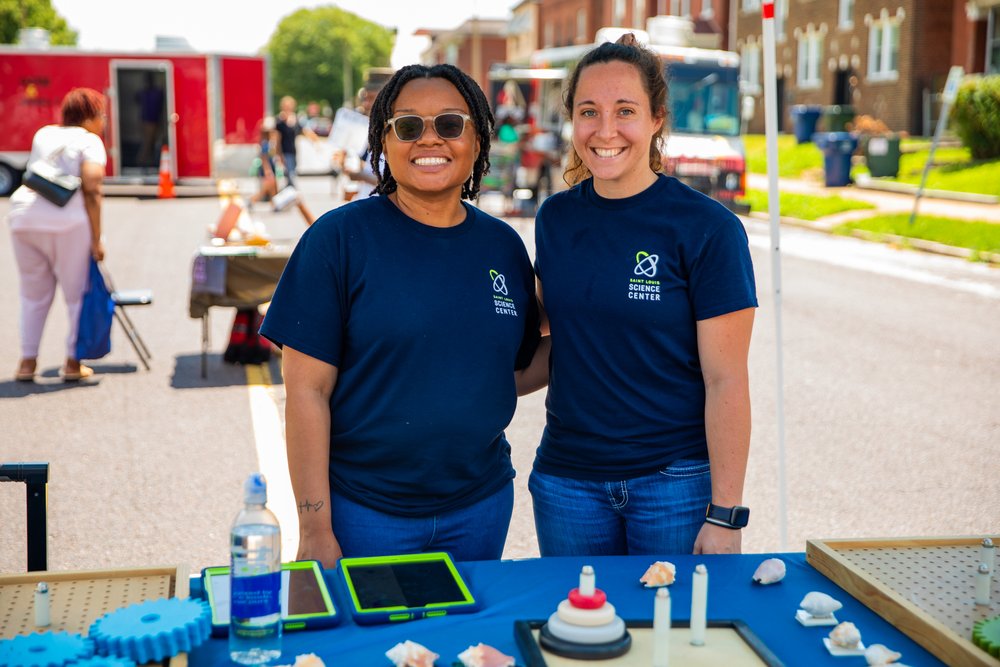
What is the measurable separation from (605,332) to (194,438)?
4736 mm

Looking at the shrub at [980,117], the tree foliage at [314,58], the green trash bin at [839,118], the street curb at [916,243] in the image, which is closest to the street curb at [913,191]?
the shrub at [980,117]

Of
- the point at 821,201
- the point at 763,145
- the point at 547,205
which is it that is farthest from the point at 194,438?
the point at 763,145

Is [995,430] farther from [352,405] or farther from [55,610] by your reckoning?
[55,610]

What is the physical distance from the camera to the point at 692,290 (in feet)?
9.31

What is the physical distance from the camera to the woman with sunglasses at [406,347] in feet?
8.82

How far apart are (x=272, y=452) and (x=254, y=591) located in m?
4.69

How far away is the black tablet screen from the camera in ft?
7.68

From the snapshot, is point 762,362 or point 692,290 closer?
point 692,290

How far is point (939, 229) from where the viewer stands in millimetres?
17828

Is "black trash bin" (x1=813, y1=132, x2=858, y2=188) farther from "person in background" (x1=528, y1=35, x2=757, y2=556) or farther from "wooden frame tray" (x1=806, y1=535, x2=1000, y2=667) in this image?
"wooden frame tray" (x1=806, y1=535, x2=1000, y2=667)

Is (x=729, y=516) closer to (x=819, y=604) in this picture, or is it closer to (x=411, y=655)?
(x=819, y=604)

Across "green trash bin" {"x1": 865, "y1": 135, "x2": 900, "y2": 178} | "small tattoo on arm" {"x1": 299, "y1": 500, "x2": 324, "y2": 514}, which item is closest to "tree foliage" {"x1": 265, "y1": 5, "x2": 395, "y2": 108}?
"green trash bin" {"x1": 865, "y1": 135, "x2": 900, "y2": 178}

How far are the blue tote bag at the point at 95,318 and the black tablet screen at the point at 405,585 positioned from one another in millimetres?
6351

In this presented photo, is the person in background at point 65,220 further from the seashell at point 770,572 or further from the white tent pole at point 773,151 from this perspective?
the seashell at point 770,572
